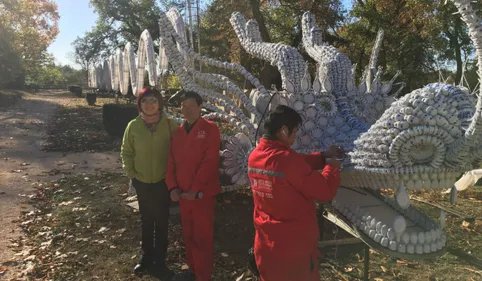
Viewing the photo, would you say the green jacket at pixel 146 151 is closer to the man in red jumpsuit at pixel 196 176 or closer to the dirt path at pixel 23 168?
the man in red jumpsuit at pixel 196 176

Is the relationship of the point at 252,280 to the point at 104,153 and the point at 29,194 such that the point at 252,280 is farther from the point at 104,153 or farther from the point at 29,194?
the point at 104,153

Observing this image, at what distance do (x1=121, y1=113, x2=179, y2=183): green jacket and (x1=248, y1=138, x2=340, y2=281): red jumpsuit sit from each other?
1.35 meters

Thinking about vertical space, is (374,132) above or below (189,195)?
above

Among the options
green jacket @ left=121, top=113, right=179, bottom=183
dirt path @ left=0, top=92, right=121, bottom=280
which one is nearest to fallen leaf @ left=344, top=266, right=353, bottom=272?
green jacket @ left=121, top=113, right=179, bottom=183

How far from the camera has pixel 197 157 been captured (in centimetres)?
306

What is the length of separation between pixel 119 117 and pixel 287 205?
389 inches

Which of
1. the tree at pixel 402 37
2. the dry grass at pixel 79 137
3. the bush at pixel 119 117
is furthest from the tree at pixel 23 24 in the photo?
the tree at pixel 402 37

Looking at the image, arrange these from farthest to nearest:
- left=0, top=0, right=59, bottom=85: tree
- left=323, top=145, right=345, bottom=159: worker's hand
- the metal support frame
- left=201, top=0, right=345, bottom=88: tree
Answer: left=0, top=0, right=59, bottom=85: tree < left=201, top=0, right=345, bottom=88: tree < the metal support frame < left=323, top=145, right=345, bottom=159: worker's hand

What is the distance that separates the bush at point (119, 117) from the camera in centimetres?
1120

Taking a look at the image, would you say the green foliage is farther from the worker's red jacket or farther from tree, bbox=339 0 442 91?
the worker's red jacket

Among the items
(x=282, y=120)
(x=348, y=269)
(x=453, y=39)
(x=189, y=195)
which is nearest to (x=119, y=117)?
(x=189, y=195)

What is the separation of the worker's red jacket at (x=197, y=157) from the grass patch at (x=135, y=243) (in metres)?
0.99

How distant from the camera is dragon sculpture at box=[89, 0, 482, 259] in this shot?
80.1 inches

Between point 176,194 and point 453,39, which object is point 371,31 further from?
point 176,194
